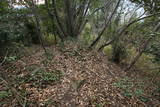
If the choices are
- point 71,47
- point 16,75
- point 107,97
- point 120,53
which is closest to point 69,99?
point 107,97

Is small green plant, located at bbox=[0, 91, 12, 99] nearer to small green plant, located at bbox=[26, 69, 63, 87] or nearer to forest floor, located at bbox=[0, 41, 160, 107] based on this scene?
forest floor, located at bbox=[0, 41, 160, 107]

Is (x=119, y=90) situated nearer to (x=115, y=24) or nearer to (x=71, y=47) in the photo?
(x=71, y=47)

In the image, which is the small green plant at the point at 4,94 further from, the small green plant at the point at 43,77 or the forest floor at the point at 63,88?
the small green plant at the point at 43,77

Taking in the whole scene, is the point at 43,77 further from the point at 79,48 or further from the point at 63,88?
the point at 79,48

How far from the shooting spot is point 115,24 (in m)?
7.48

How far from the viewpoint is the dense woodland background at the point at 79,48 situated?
3287 millimetres

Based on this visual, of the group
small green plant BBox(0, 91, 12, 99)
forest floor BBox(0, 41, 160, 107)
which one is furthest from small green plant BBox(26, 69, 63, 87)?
small green plant BBox(0, 91, 12, 99)

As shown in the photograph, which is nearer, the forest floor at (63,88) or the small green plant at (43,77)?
the forest floor at (63,88)

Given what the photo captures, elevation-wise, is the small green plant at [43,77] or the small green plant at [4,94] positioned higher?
the small green plant at [43,77]

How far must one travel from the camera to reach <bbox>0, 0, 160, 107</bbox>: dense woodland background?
329 cm

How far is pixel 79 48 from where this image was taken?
18.9ft

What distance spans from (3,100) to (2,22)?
3.59 meters

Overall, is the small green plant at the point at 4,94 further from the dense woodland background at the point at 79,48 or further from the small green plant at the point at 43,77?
the small green plant at the point at 43,77

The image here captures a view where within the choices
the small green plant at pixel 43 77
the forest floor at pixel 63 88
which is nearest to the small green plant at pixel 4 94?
the forest floor at pixel 63 88
